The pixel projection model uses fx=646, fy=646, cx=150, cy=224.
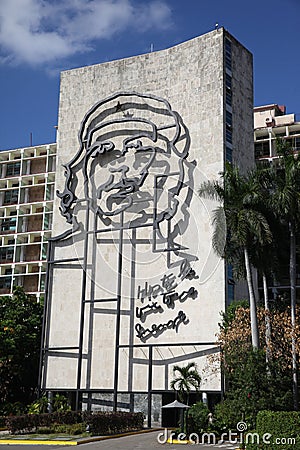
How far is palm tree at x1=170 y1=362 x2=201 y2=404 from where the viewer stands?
38.3m

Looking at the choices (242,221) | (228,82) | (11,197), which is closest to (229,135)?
(228,82)

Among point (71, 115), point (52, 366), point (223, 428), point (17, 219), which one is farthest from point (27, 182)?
point (223, 428)

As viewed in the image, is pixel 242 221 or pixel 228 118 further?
pixel 228 118

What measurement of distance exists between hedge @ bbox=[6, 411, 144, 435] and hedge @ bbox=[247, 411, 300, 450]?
1150 centimetres

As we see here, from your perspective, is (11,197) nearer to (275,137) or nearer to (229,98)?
(275,137)

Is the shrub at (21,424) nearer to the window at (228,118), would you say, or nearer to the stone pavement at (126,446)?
the stone pavement at (126,446)

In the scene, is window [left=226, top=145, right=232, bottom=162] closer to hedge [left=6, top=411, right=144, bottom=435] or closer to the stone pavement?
hedge [left=6, top=411, right=144, bottom=435]

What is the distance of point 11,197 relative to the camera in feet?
272

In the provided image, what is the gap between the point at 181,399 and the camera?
3669cm

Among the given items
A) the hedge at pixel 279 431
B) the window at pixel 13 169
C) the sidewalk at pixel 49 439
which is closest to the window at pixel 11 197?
the window at pixel 13 169

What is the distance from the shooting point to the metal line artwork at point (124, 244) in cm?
4344

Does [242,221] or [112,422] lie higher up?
[242,221]

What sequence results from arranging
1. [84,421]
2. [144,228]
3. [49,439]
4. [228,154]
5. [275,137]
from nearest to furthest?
[49,439], [84,421], [228,154], [144,228], [275,137]

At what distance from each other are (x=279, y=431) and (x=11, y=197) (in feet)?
210
